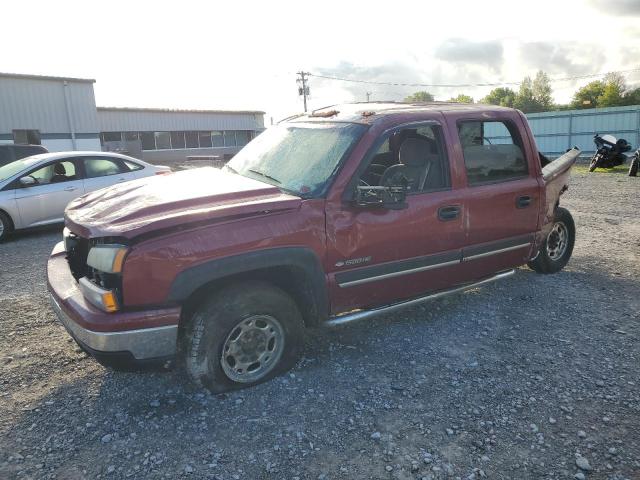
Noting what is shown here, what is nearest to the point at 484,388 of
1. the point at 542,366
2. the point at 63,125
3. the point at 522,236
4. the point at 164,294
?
the point at 542,366

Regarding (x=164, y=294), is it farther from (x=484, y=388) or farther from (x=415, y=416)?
(x=484, y=388)

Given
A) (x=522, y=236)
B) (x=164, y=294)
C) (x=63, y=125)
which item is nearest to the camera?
(x=164, y=294)

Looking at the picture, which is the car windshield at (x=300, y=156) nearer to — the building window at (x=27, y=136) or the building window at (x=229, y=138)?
the building window at (x=27, y=136)

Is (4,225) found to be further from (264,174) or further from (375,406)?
(375,406)

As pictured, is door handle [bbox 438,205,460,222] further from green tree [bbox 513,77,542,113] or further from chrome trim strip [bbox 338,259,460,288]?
green tree [bbox 513,77,542,113]

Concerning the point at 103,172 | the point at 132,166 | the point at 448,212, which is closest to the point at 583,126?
the point at 132,166

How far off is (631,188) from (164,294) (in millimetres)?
14113

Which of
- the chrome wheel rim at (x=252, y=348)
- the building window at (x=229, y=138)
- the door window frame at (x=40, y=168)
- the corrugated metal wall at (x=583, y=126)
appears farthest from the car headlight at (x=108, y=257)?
the building window at (x=229, y=138)

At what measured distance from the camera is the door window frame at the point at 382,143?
3.54 metres

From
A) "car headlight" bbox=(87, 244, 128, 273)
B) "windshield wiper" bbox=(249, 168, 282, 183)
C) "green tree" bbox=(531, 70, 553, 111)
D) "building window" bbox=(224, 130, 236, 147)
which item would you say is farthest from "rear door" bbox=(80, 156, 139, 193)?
"green tree" bbox=(531, 70, 553, 111)

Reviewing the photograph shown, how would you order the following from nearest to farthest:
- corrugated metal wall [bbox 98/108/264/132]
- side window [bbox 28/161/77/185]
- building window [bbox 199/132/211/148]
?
side window [bbox 28/161/77/185] < corrugated metal wall [bbox 98/108/264/132] < building window [bbox 199/132/211/148]

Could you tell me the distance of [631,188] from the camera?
13188mm

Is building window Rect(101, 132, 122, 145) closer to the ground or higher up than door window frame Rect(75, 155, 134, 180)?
higher up

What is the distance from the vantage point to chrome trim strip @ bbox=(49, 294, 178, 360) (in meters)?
2.86
